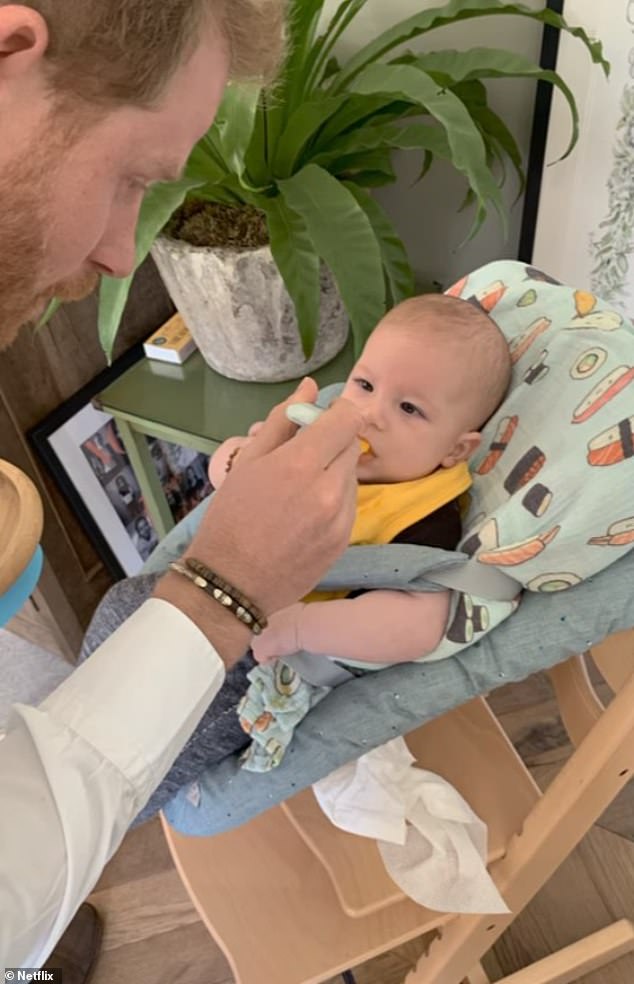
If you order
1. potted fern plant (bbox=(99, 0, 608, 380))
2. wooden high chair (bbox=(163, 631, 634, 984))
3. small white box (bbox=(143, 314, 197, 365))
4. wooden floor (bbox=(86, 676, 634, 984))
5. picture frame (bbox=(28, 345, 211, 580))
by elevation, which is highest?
potted fern plant (bbox=(99, 0, 608, 380))

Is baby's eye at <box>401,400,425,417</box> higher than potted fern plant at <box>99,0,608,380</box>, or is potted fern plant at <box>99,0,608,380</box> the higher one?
potted fern plant at <box>99,0,608,380</box>

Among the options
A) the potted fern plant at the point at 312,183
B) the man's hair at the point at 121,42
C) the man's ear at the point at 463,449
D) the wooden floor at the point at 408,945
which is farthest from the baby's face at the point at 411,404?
the wooden floor at the point at 408,945

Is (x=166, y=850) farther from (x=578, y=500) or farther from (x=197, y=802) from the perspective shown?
(x=578, y=500)

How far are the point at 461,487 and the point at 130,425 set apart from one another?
644mm

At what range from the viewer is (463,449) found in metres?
0.88

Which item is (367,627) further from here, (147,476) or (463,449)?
(147,476)

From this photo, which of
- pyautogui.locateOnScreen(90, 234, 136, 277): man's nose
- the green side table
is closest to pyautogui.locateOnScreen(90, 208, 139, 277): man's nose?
pyautogui.locateOnScreen(90, 234, 136, 277): man's nose

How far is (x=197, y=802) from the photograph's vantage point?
2.79ft

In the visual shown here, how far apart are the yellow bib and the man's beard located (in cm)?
36

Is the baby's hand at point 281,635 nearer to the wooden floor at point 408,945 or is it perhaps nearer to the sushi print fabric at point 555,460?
the sushi print fabric at point 555,460

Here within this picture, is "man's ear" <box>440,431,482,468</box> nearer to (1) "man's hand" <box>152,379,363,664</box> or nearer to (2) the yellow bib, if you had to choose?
(2) the yellow bib

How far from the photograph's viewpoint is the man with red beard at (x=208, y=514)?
0.51 meters

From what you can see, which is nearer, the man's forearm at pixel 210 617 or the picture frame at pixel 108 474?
the man's forearm at pixel 210 617

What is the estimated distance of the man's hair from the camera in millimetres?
490
